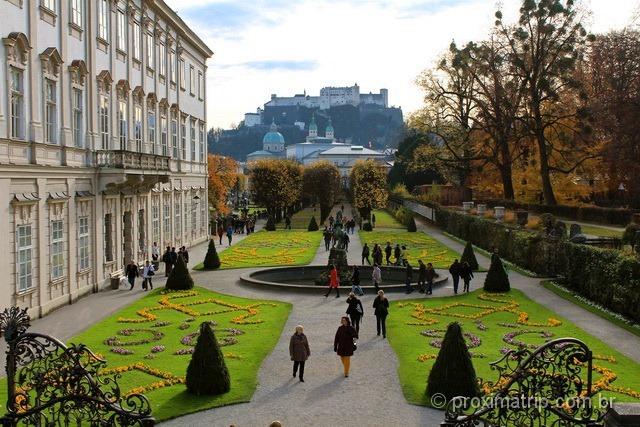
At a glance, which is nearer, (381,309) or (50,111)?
(381,309)

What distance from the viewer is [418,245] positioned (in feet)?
156

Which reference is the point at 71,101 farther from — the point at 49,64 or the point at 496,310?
the point at 496,310

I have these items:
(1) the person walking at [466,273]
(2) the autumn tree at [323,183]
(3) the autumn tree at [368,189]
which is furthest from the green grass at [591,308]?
(2) the autumn tree at [323,183]

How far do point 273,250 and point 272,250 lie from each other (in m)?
0.06

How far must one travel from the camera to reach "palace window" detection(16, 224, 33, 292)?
857 inches

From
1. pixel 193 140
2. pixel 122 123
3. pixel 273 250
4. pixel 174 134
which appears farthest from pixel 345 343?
pixel 193 140

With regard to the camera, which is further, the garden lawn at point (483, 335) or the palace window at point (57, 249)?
the palace window at point (57, 249)

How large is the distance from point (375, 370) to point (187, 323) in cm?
754

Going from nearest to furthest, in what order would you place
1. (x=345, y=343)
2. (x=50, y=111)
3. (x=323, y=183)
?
(x=345, y=343)
(x=50, y=111)
(x=323, y=183)

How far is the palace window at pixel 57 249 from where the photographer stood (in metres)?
24.6

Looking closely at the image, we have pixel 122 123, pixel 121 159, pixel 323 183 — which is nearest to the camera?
pixel 121 159

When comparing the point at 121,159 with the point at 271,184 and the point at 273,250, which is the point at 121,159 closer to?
the point at 273,250

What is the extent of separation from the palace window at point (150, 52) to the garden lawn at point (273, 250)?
11269 mm

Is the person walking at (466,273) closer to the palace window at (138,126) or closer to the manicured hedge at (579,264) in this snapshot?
the manicured hedge at (579,264)
